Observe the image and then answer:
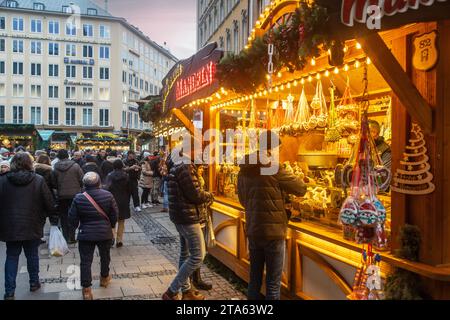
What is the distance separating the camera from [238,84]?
16.8 feet

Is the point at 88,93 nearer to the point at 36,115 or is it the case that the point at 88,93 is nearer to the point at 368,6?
the point at 36,115

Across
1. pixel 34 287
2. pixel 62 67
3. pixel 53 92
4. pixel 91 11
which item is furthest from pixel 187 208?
pixel 91 11

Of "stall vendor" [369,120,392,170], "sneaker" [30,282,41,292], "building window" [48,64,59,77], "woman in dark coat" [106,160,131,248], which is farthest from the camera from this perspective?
"building window" [48,64,59,77]

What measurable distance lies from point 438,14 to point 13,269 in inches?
213

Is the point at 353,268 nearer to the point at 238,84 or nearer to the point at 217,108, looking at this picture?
the point at 238,84

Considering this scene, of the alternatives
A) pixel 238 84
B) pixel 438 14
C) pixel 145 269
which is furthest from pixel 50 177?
pixel 438 14

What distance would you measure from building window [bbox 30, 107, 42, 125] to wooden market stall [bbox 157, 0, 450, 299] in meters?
53.7

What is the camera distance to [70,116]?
5628 cm

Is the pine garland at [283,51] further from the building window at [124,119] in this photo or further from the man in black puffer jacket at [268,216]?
the building window at [124,119]

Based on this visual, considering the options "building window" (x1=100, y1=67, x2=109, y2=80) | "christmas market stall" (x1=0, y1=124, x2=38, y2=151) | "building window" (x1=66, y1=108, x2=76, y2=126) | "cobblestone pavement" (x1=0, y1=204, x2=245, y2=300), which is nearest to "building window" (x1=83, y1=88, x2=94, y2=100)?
"building window" (x1=100, y1=67, x2=109, y2=80)

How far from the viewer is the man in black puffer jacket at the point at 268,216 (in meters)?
4.35

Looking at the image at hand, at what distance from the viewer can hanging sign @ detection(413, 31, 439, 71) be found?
10.8 ft

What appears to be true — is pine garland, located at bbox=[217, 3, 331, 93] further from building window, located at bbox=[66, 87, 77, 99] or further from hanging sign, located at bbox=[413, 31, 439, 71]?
building window, located at bbox=[66, 87, 77, 99]

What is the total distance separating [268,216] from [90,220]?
2509 mm
